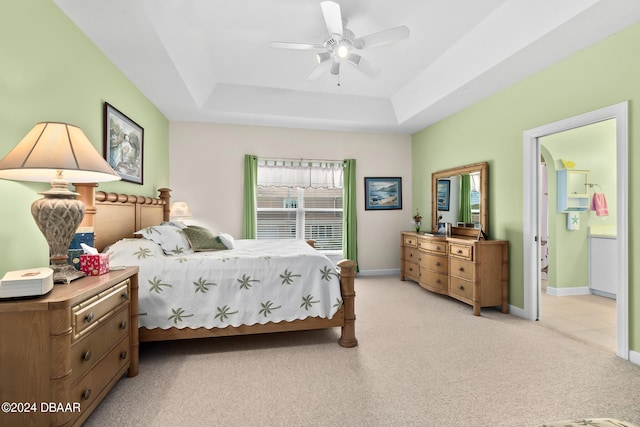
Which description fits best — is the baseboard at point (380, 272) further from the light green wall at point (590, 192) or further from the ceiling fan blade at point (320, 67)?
the ceiling fan blade at point (320, 67)

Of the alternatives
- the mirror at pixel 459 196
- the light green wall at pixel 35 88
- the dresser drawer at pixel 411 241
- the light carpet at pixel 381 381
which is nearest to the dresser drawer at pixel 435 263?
the dresser drawer at pixel 411 241

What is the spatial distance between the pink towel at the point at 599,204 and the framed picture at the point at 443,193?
196 cm

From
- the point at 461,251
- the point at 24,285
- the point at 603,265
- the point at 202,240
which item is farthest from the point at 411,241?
the point at 24,285

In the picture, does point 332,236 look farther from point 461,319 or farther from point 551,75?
point 551,75

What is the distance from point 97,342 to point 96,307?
0.20 meters

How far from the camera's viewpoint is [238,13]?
2.76 metres

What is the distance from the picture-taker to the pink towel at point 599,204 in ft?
14.1

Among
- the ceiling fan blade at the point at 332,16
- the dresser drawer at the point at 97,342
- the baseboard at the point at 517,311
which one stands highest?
the ceiling fan blade at the point at 332,16

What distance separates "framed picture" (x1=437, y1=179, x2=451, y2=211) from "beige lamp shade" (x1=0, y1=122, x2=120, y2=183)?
4.34 metres

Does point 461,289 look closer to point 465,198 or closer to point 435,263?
point 435,263

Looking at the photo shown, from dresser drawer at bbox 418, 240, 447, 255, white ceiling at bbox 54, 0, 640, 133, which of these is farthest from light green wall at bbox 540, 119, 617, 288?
dresser drawer at bbox 418, 240, 447, 255

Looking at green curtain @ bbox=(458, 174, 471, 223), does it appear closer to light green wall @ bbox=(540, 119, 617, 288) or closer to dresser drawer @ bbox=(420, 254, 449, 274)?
dresser drawer @ bbox=(420, 254, 449, 274)

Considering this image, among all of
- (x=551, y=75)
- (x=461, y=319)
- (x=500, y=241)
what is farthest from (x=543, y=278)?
(x=551, y=75)

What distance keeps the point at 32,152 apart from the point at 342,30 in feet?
7.87
